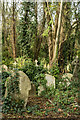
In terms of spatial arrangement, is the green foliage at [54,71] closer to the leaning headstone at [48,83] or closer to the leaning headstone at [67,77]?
the leaning headstone at [67,77]

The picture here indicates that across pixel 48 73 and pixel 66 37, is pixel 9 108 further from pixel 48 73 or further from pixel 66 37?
pixel 66 37

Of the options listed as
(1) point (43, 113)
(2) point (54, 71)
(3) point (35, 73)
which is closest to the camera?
(1) point (43, 113)

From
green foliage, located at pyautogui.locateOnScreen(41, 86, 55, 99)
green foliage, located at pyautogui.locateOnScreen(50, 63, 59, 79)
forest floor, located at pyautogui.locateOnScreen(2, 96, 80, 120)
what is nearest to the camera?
forest floor, located at pyautogui.locateOnScreen(2, 96, 80, 120)

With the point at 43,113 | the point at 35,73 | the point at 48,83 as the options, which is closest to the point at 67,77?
the point at 48,83

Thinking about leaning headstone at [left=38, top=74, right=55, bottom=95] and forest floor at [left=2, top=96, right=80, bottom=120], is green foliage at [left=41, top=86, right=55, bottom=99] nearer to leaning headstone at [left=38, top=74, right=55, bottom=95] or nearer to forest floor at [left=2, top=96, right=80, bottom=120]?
leaning headstone at [left=38, top=74, right=55, bottom=95]

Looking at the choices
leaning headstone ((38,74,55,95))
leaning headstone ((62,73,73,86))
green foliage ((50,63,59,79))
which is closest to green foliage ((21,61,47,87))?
leaning headstone ((38,74,55,95))

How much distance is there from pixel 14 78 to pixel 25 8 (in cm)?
434

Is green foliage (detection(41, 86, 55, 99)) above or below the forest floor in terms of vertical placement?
above

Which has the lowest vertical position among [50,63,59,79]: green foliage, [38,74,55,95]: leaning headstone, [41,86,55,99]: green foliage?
[41,86,55,99]: green foliage

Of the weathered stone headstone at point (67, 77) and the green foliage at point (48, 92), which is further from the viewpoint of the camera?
the weathered stone headstone at point (67, 77)

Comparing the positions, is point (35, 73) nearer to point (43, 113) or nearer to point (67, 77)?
point (67, 77)

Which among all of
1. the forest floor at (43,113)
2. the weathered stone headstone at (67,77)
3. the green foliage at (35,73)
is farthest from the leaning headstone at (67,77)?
the forest floor at (43,113)

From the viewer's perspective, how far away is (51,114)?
3537 millimetres

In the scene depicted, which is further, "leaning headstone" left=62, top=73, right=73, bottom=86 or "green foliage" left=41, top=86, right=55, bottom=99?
"leaning headstone" left=62, top=73, right=73, bottom=86
